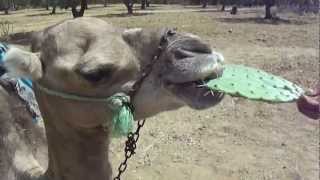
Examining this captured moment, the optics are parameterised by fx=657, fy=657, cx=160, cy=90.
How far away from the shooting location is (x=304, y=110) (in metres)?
2.38

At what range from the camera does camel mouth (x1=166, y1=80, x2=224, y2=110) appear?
224 centimetres

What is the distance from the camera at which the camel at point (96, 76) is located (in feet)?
7.59

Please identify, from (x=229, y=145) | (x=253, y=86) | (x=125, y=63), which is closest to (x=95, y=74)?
(x=125, y=63)

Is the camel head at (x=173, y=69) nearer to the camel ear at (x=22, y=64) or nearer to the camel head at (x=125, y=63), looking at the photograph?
the camel head at (x=125, y=63)

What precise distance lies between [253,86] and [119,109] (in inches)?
20.7

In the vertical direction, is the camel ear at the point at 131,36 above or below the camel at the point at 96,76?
above

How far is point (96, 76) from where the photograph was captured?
2.44 metres

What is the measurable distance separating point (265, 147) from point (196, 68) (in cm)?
436

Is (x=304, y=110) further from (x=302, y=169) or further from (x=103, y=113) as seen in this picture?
(x=302, y=169)

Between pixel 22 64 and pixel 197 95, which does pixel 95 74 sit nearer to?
pixel 22 64

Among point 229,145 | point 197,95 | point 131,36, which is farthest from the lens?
point 229,145

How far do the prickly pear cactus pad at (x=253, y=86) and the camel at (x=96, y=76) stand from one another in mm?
55

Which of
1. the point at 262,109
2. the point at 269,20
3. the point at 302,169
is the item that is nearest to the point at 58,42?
the point at 302,169

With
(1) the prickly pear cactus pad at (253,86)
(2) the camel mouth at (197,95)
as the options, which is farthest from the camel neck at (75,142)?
(1) the prickly pear cactus pad at (253,86)
